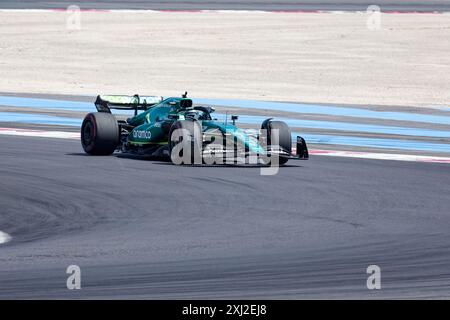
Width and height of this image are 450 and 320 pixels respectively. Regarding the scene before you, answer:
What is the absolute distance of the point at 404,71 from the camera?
3002 cm

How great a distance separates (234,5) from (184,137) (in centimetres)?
2812

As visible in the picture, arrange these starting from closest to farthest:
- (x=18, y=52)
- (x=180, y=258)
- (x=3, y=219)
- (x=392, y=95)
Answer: (x=180, y=258) < (x=3, y=219) < (x=392, y=95) < (x=18, y=52)

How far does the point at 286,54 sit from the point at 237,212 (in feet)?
69.2

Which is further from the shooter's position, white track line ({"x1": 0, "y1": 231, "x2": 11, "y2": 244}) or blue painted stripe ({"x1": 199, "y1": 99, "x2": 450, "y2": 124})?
blue painted stripe ({"x1": 199, "y1": 99, "x2": 450, "y2": 124})

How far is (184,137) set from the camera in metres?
15.2

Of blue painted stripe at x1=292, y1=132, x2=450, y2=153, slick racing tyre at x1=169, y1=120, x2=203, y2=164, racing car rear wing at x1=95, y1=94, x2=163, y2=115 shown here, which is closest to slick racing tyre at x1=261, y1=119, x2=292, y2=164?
slick racing tyre at x1=169, y1=120, x2=203, y2=164

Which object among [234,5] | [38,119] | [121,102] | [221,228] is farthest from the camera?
[234,5]

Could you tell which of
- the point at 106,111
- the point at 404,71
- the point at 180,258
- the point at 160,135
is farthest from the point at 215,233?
the point at 404,71

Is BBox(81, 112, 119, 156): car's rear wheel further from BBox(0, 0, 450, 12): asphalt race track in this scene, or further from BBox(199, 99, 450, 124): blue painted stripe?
BBox(0, 0, 450, 12): asphalt race track

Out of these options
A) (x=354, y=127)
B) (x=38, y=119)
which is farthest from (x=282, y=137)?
(x=38, y=119)

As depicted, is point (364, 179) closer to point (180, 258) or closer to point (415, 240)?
point (415, 240)

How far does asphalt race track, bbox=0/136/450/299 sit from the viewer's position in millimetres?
8383

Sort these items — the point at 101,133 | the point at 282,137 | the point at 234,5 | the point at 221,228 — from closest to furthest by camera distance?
the point at 221,228 < the point at 282,137 < the point at 101,133 < the point at 234,5

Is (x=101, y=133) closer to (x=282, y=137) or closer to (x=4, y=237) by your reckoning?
(x=282, y=137)
